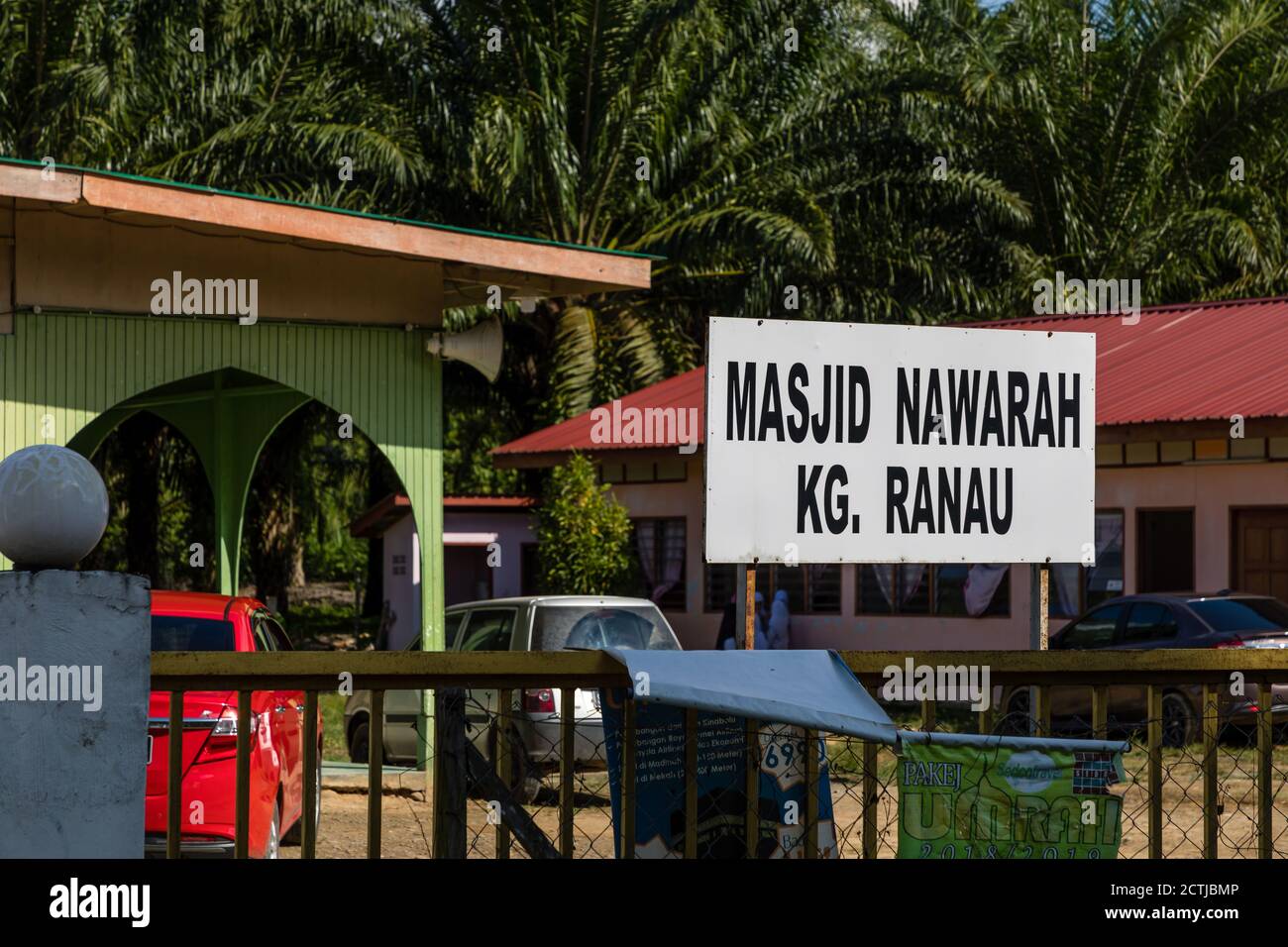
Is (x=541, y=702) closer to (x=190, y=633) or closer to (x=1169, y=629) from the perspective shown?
(x=190, y=633)

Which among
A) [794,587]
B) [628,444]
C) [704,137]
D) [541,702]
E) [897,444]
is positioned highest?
[704,137]

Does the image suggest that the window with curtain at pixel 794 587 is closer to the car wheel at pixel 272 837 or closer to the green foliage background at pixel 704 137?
the green foliage background at pixel 704 137

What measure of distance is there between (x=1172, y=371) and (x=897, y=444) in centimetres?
1699

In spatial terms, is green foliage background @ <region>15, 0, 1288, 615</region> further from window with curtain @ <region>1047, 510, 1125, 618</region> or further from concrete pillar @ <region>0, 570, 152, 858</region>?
concrete pillar @ <region>0, 570, 152, 858</region>

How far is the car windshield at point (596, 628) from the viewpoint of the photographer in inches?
555

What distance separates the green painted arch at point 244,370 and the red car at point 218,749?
1965mm

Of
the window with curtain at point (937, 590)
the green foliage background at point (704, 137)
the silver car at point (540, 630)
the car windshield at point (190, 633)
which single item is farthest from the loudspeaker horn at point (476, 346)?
the green foliage background at point (704, 137)

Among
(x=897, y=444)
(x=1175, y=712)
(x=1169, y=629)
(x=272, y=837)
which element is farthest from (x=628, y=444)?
(x=897, y=444)

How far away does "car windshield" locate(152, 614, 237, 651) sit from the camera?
32.0ft

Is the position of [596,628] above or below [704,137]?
below

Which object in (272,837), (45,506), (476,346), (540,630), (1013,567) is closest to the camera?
(45,506)

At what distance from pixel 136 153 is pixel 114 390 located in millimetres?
12665

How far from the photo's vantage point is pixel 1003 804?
15.0ft
